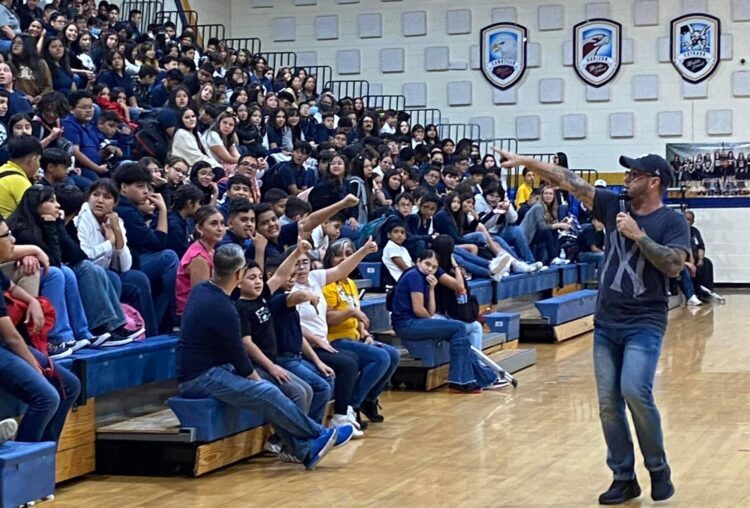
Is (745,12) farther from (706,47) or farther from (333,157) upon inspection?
(333,157)

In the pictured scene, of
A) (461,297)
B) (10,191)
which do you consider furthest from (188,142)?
(10,191)

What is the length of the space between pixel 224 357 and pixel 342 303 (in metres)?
1.84

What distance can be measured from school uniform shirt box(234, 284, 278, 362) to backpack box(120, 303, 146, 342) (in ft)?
2.15

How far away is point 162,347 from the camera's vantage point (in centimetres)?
785

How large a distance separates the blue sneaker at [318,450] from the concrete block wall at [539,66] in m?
15.9

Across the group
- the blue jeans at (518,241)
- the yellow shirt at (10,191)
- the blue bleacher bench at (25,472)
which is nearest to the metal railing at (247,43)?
the blue jeans at (518,241)

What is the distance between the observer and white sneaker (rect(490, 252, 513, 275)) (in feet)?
45.5

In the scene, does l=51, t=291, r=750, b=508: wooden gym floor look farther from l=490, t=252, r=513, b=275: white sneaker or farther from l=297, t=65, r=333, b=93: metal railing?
l=297, t=65, r=333, b=93: metal railing

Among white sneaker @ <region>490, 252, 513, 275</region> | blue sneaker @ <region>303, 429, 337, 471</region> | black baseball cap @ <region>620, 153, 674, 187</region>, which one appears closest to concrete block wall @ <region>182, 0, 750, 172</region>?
white sneaker @ <region>490, 252, 513, 275</region>

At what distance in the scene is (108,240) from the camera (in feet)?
25.7

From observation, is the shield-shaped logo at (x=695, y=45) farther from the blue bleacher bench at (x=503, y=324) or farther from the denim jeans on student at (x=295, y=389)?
the denim jeans on student at (x=295, y=389)

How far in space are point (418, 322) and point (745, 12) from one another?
13.9 metres

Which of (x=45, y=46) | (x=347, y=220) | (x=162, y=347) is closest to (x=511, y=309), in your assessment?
(x=347, y=220)

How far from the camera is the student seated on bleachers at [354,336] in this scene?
8859 millimetres
